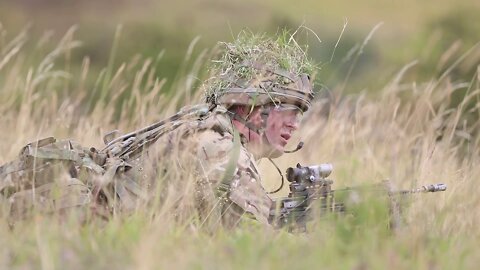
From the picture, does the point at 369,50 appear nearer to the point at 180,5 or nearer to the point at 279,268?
the point at 180,5

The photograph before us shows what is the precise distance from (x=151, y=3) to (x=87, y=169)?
3511cm

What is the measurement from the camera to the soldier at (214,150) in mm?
5516

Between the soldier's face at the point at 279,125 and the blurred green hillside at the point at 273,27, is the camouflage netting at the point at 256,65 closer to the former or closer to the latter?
the soldier's face at the point at 279,125

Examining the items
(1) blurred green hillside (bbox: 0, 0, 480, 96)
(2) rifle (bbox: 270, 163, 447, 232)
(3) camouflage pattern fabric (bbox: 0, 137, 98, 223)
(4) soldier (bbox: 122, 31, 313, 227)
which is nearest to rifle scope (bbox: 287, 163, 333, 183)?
Answer: (2) rifle (bbox: 270, 163, 447, 232)

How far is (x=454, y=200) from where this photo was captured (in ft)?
21.8

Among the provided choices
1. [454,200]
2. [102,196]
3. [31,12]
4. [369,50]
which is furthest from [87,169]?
[31,12]

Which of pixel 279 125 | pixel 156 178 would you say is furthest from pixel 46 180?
pixel 279 125

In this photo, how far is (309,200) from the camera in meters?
5.66

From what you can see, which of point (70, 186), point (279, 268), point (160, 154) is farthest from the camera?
point (160, 154)

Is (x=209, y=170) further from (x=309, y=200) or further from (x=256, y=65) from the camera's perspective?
(x=256, y=65)

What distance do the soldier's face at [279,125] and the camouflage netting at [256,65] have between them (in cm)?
13

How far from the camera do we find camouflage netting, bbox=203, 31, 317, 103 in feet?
19.6

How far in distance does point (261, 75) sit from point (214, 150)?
22.4 inches

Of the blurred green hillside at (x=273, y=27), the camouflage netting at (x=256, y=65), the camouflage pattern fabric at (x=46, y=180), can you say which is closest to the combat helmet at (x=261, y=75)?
the camouflage netting at (x=256, y=65)
